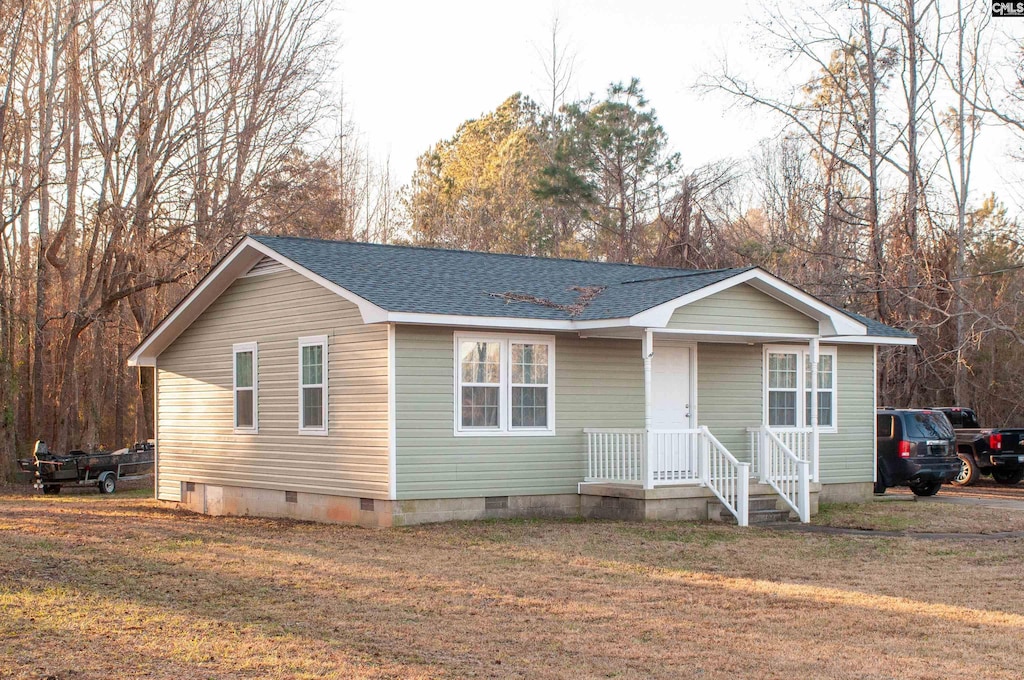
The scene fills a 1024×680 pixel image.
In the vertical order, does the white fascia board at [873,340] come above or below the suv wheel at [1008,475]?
above

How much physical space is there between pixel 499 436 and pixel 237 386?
4.95 meters

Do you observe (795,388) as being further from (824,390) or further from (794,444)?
(794,444)

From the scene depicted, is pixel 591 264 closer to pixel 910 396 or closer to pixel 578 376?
pixel 578 376

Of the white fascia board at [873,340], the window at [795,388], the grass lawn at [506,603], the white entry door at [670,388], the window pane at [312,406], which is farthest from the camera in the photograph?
the white fascia board at [873,340]

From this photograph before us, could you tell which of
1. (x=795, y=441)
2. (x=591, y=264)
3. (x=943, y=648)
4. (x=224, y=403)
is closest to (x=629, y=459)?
(x=795, y=441)

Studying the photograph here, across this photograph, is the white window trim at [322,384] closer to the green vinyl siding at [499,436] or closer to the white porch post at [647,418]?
the green vinyl siding at [499,436]

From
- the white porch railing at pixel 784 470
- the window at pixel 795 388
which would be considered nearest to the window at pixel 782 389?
the window at pixel 795 388

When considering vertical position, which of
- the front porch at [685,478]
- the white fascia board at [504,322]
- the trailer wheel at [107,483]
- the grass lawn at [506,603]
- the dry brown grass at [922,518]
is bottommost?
the trailer wheel at [107,483]

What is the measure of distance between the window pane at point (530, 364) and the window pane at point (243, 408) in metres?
4.63

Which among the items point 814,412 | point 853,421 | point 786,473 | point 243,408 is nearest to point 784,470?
point 786,473

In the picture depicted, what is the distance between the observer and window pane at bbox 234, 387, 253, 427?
60.3 ft

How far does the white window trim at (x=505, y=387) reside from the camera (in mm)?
15898

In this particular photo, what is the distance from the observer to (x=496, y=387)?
53.4ft

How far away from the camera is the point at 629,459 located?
16844 mm
